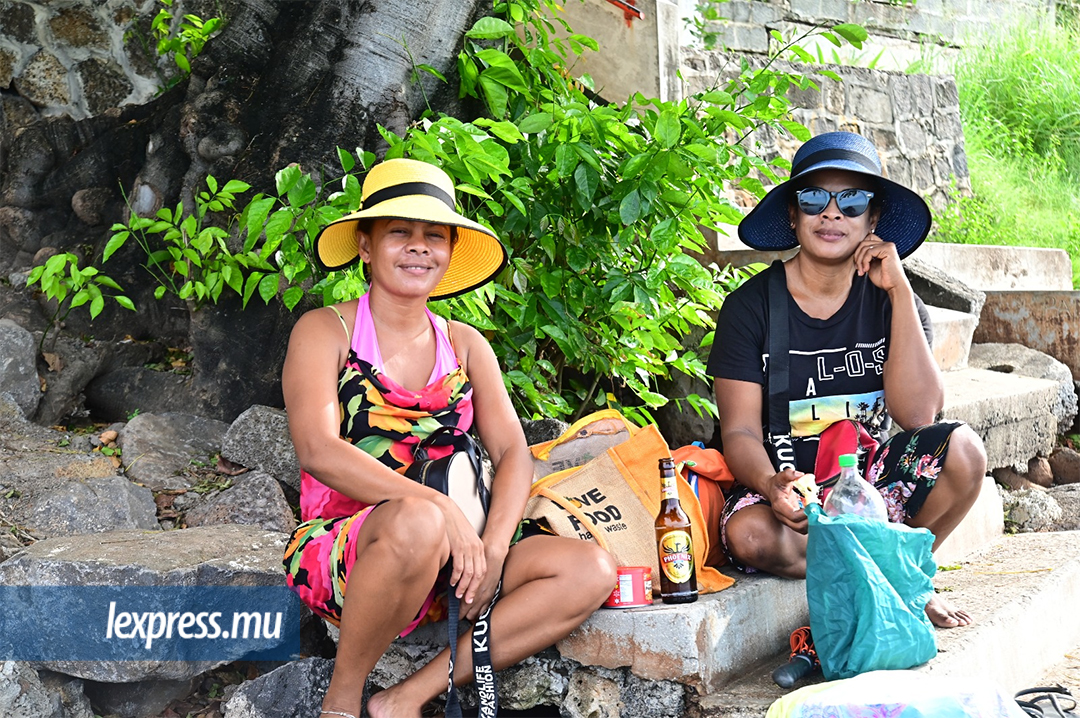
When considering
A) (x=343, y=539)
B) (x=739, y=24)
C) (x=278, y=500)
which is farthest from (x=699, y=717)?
(x=739, y=24)

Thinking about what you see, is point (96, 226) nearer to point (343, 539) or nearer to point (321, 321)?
point (321, 321)

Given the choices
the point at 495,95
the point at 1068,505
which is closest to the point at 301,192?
the point at 495,95

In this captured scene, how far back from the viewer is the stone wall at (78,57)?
5.00 m

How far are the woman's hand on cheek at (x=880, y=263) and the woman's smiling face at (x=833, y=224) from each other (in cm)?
4

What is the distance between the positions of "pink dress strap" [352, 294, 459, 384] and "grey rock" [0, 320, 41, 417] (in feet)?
6.32

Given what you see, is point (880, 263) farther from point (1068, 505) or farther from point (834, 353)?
point (1068, 505)

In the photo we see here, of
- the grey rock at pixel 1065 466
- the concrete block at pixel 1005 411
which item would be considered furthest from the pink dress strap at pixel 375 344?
the grey rock at pixel 1065 466

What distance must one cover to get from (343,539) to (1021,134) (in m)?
9.03

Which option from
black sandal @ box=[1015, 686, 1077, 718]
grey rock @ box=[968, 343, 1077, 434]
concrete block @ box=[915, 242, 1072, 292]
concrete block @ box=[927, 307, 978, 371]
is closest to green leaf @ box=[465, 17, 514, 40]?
black sandal @ box=[1015, 686, 1077, 718]

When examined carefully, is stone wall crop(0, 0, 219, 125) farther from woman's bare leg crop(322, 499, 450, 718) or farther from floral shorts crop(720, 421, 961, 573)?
floral shorts crop(720, 421, 961, 573)

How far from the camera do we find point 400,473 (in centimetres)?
266

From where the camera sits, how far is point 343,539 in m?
2.55

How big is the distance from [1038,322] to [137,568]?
531 centimetres

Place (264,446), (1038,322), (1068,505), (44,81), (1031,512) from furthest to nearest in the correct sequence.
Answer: (1038,322) → (44,81) → (1068,505) → (1031,512) → (264,446)
